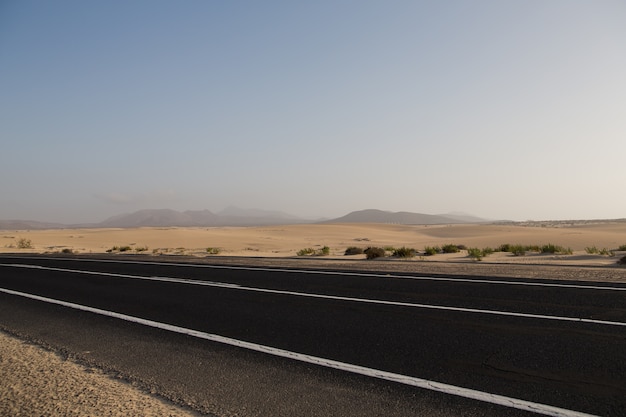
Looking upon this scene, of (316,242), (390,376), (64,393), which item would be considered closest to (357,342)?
(390,376)

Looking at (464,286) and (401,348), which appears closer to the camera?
(401,348)

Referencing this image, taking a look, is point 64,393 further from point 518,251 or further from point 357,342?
point 518,251

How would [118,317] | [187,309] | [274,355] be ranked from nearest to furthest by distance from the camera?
[274,355] < [118,317] < [187,309]

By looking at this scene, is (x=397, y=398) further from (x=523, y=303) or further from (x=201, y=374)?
(x=523, y=303)

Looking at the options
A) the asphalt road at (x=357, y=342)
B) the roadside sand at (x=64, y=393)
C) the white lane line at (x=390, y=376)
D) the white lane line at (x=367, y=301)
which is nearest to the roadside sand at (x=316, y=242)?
the asphalt road at (x=357, y=342)

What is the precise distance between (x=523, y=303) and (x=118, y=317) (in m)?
7.54

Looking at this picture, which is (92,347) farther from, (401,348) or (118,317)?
(401,348)

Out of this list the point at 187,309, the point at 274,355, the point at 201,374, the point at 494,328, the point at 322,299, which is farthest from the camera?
the point at 322,299

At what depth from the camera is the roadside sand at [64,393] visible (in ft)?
13.3

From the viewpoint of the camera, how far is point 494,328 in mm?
6738

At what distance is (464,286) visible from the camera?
10.9 metres

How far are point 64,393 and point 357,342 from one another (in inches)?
138

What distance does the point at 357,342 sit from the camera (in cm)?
618

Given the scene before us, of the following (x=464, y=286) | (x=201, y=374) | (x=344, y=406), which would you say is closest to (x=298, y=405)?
(x=344, y=406)
